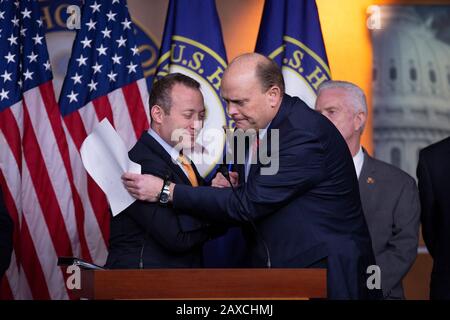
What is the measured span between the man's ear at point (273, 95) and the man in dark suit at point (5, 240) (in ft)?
4.18

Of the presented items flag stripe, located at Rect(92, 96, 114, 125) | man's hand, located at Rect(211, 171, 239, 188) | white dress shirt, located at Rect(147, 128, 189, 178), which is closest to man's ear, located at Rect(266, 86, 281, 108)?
man's hand, located at Rect(211, 171, 239, 188)

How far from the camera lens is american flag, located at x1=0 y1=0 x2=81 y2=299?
538cm

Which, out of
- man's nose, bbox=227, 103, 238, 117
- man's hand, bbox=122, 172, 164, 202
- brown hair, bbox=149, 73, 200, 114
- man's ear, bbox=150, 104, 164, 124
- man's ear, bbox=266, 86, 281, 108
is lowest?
man's hand, bbox=122, 172, 164, 202

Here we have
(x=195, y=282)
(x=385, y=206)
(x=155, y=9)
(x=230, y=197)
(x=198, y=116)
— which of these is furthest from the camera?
(x=155, y=9)

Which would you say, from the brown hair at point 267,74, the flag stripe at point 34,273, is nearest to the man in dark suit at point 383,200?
the brown hair at point 267,74

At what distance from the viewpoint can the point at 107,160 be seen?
3.62 meters

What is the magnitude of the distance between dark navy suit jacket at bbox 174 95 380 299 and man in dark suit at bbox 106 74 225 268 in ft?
0.49

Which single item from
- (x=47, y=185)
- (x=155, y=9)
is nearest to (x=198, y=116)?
(x=47, y=185)

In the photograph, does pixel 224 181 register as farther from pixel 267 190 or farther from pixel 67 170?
pixel 67 170

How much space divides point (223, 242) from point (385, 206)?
1229 mm

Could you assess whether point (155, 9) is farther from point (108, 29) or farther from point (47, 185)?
point (47, 185)

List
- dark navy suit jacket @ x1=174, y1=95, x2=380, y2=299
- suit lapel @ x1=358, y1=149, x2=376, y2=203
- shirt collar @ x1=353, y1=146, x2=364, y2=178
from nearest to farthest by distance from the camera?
dark navy suit jacket @ x1=174, y1=95, x2=380, y2=299 < suit lapel @ x1=358, y1=149, x2=376, y2=203 < shirt collar @ x1=353, y1=146, x2=364, y2=178

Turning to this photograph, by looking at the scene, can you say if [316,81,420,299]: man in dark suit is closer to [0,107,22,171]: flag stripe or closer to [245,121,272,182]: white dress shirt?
[245,121,272,182]: white dress shirt

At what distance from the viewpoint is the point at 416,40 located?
20.4 feet
